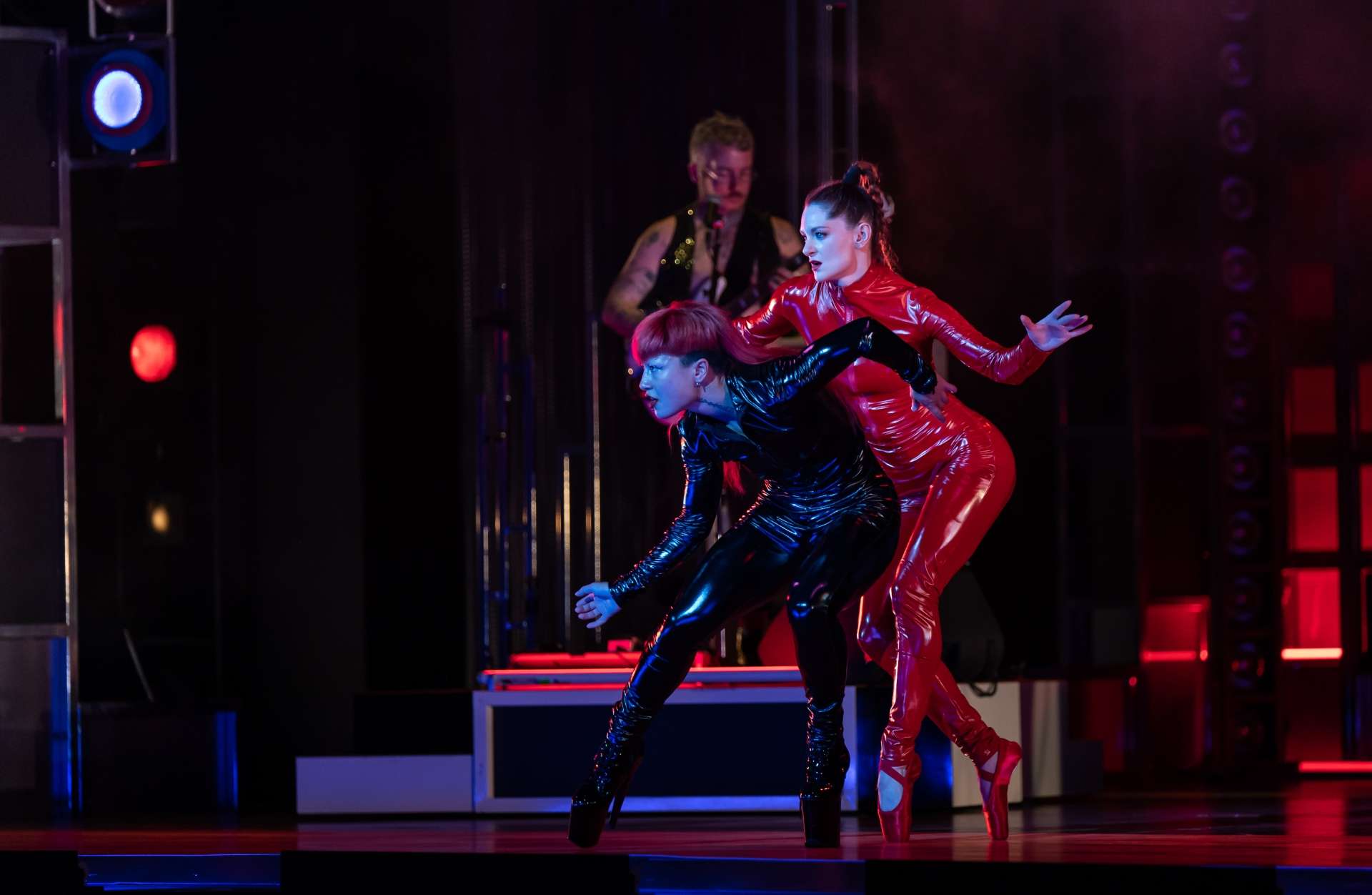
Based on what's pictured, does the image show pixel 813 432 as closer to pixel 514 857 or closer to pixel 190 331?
pixel 514 857

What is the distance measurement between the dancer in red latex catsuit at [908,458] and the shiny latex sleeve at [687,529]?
14.0 inches

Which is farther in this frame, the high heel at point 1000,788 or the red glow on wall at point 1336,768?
the red glow on wall at point 1336,768

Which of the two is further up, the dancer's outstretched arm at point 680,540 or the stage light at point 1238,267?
the stage light at point 1238,267

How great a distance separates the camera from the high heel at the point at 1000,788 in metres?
3.77

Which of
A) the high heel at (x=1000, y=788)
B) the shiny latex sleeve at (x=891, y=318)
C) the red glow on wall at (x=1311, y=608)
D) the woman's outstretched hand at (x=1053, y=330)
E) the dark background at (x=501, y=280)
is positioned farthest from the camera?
the red glow on wall at (x=1311, y=608)

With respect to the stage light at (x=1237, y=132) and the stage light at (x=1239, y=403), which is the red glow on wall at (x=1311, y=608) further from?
the stage light at (x=1237, y=132)

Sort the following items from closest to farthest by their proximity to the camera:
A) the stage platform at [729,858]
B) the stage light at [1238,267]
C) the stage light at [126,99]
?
the stage platform at [729,858] < the stage light at [126,99] < the stage light at [1238,267]

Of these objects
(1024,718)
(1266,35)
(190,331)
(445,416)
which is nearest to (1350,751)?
(1024,718)

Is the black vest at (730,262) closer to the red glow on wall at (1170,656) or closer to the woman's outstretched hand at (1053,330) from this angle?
the woman's outstretched hand at (1053,330)

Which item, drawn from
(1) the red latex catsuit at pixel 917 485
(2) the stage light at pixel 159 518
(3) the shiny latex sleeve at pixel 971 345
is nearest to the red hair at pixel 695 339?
(1) the red latex catsuit at pixel 917 485

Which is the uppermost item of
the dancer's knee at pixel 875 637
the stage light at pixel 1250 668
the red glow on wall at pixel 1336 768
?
the dancer's knee at pixel 875 637

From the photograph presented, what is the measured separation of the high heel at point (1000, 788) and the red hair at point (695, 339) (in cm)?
100

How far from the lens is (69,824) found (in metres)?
5.24

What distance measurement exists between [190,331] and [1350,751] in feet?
15.8
